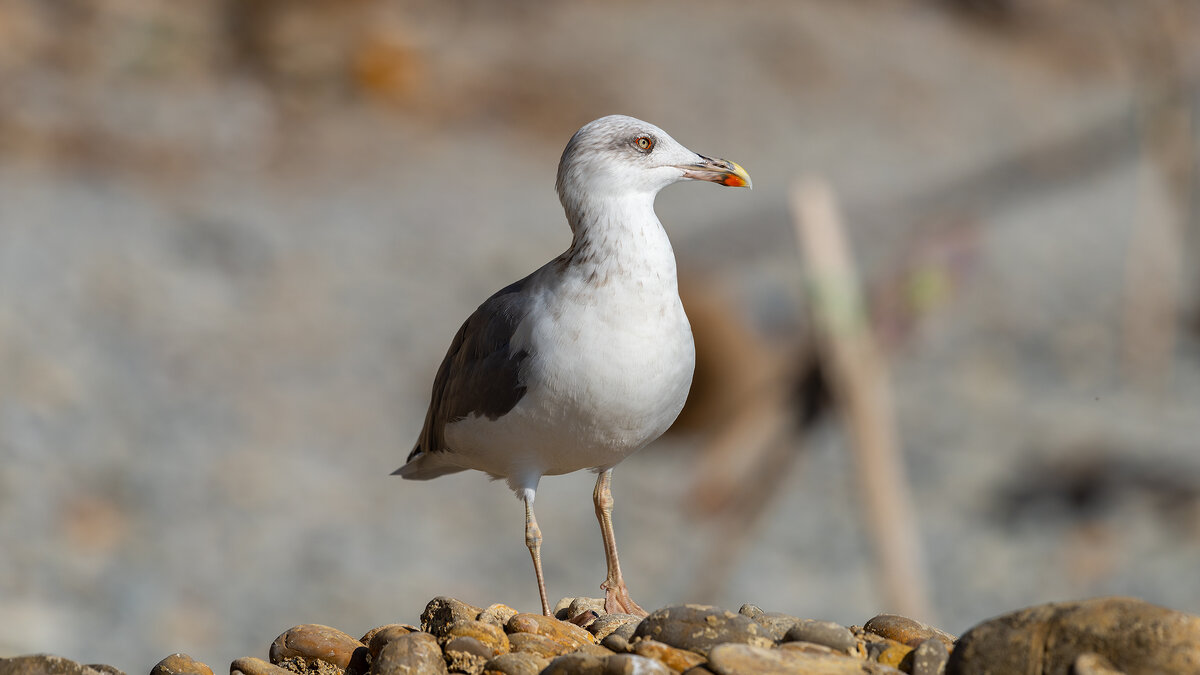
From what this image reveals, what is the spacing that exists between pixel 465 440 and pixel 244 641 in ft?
28.4

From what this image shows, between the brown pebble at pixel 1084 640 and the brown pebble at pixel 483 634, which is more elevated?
the brown pebble at pixel 483 634

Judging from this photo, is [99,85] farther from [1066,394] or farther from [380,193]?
[1066,394]

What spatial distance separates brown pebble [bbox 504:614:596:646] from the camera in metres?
3.91

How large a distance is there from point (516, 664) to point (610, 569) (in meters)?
1.31

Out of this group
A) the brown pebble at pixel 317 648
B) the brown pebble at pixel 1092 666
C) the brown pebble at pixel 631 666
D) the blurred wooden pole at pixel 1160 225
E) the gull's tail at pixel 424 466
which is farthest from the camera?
the blurred wooden pole at pixel 1160 225

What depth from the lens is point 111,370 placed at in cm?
1523

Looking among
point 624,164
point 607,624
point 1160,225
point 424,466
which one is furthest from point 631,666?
point 1160,225

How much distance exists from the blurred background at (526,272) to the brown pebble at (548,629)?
19.0 feet

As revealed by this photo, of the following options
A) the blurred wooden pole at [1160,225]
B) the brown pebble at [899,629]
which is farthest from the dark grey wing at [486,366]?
the blurred wooden pole at [1160,225]

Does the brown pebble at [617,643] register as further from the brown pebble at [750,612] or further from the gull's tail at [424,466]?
the gull's tail at [424,466]

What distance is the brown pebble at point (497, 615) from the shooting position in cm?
405

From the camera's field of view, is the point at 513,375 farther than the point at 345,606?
No

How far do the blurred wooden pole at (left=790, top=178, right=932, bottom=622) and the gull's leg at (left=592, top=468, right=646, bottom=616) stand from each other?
451cm

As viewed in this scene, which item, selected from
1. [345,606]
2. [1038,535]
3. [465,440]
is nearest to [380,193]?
[345,606]
